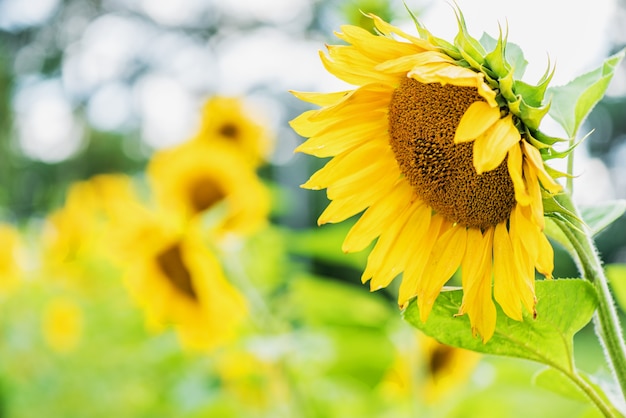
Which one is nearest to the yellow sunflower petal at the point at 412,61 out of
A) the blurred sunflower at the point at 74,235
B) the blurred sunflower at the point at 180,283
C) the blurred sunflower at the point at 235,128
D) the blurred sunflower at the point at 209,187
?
the blurred sunflower at the point at 180,283

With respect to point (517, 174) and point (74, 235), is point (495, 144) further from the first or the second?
point (74, 235)

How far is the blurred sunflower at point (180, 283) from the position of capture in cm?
121

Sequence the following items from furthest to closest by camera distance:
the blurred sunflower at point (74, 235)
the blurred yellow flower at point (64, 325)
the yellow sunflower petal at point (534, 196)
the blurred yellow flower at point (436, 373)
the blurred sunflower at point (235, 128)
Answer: the blurred yellow flower at point (64, 325) < the blurred sunflower at point (74, 235) < the blurred sunflower at point (235, 128) < the blurred yellow flower at point (436, 373) < the yellow sunflower petal at point (534, 196)

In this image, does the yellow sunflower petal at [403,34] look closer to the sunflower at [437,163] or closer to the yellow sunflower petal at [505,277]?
the sunflower at [437,163]

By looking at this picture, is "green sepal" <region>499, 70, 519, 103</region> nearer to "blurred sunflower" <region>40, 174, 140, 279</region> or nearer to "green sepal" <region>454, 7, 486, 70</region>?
"green sepal" <region>454, 7, 486, 70</region>

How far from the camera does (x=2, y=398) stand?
2.44 meters

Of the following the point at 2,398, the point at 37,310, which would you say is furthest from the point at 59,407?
the point at 37,310

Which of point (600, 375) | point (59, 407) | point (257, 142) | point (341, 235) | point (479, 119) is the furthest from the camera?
point (59, 407)

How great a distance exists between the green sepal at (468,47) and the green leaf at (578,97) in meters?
0.06

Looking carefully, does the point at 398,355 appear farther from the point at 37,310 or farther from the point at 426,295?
the point at 37,310

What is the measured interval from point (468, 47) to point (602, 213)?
0.49ft

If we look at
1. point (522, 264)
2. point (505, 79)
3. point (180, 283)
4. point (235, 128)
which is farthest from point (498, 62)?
point (235, 128)

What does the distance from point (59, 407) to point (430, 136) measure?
2225mm

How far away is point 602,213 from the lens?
49cm
